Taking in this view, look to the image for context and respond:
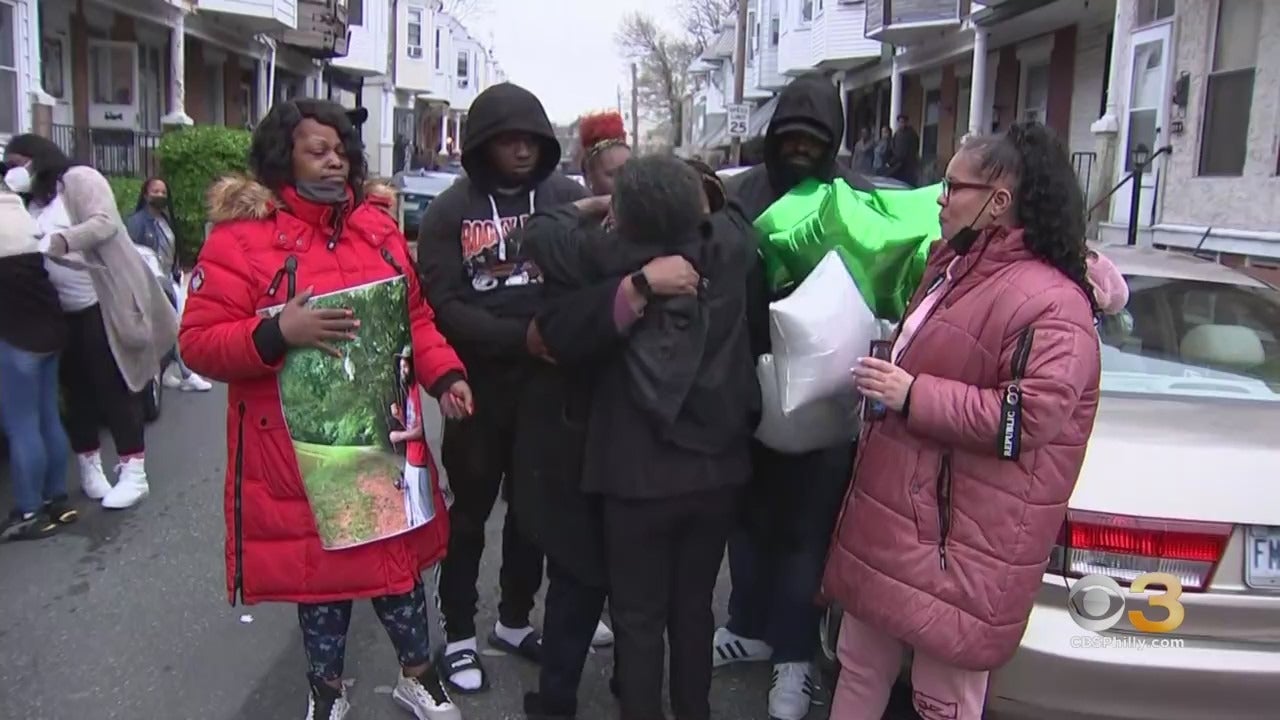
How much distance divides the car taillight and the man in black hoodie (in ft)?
4.99

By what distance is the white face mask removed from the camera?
Answer: 4.96 meters

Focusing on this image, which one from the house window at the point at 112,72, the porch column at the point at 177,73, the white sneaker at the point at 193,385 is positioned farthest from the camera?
the porch column at the point at 177,73

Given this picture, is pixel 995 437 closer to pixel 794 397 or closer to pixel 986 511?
pixel 986 511

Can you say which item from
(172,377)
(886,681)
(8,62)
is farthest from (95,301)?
(8,62)

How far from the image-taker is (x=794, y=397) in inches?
106

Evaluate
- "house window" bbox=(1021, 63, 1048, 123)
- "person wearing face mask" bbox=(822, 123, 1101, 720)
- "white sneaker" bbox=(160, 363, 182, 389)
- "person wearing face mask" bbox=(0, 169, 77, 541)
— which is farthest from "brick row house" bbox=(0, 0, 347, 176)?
"house window" bbox=(1021, 63, 1048, 123)

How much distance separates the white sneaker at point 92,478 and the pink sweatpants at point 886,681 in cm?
414

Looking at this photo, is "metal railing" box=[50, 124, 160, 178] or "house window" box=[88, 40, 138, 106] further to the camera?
"house window" box=[88, 40, 138, 106]

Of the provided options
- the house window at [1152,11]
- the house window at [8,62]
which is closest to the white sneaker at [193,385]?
the house window at [8,62]

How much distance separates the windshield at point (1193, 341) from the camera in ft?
10.8

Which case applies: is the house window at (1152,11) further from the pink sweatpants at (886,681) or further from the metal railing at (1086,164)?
the pink sweatpants at (886,681)

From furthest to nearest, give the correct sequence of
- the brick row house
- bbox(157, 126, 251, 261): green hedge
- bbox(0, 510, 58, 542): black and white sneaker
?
1. bbox(157, 126, 251, 261): green hedge
2. the brick row house
3. bbox(0, 510, 58, 542): black and white sneaker

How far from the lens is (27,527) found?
16.0ft

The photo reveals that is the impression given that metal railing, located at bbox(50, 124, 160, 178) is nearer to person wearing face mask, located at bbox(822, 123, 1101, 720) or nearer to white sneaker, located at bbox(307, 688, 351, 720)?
white sneaker, located at bbox(307, 688, 351, 720)
